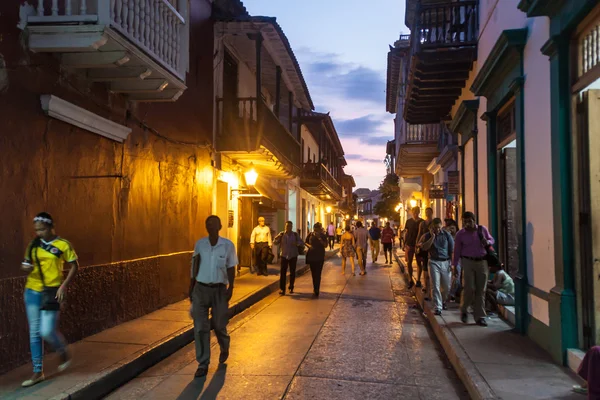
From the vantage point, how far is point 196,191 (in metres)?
12.1

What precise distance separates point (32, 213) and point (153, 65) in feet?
8.79

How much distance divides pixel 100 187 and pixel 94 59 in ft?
6.13

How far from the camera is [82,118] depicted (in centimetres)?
735

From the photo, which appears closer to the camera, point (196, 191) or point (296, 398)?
point (296, 398)

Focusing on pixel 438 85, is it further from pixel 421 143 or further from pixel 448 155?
pixel 421 143

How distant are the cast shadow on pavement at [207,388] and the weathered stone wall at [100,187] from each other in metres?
2.04

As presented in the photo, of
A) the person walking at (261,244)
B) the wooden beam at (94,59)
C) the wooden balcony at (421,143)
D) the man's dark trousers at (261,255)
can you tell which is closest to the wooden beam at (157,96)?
the wooden beam at (94,59)

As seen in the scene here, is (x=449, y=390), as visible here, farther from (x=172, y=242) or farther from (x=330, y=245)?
(x=330, y=245)

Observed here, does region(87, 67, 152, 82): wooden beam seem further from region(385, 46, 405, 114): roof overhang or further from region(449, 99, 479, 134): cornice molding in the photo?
region(385, 46, 405, 114): roof overhang

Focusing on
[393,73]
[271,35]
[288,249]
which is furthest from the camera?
[393,73]

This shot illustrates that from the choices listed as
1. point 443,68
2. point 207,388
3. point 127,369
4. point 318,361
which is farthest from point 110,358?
point 443,68

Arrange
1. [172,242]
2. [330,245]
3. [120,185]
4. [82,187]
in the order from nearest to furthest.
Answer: [82,187] < [120,185] < [172,242] < [330,245]

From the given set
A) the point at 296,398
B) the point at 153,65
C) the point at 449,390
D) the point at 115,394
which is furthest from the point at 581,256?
the point at 153,65

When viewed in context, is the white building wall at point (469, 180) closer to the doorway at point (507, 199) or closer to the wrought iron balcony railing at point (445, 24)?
the doorway at point (507, 199)
